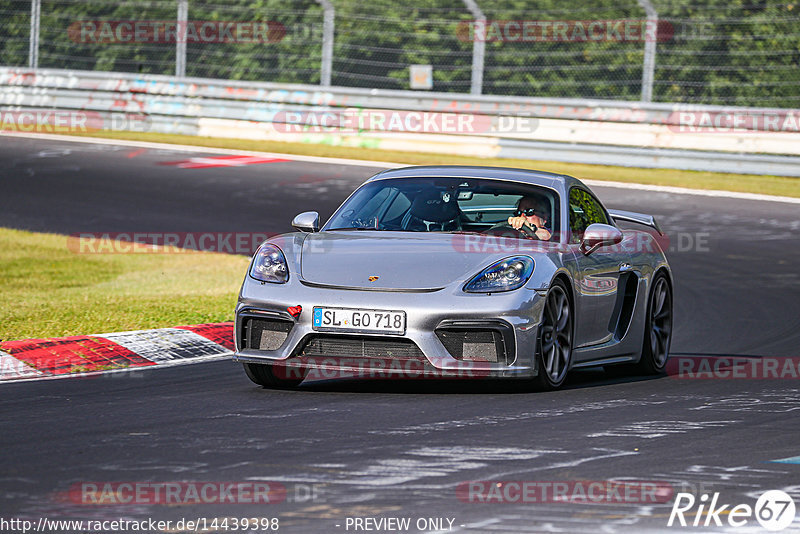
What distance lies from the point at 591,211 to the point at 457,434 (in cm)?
328

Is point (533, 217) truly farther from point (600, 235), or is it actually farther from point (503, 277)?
point (503, 277)

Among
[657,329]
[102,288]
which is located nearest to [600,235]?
[657,329]

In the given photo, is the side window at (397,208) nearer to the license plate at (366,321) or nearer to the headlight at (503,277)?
the headlight at (503,277)

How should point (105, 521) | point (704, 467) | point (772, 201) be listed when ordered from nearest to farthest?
point (105, 521) → point (704, 467) → point (772, 201)

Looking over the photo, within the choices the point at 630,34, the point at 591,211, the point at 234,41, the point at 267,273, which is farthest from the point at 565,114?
the point at 267,273

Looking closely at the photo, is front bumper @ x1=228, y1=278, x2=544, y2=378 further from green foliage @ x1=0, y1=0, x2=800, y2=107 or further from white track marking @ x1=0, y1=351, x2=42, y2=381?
green foliage @ x1=0, y1=0, x2=800, y2=107

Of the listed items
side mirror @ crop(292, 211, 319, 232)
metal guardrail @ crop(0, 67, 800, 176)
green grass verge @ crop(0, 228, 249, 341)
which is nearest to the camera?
side mirror @ crop(292, 211, 319, 232)

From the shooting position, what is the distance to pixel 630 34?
71.1 feet

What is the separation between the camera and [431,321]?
7230 mm

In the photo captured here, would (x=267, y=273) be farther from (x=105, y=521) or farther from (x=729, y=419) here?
(x=105, y=521)

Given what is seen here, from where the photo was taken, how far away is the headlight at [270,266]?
767 cm

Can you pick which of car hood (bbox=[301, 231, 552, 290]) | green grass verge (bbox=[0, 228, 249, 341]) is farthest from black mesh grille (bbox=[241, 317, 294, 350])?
green grass verge (bbox=[0, 228, 249, 341])

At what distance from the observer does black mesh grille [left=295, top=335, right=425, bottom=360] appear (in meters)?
7.27

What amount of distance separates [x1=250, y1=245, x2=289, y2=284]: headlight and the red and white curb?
55.0 inches
